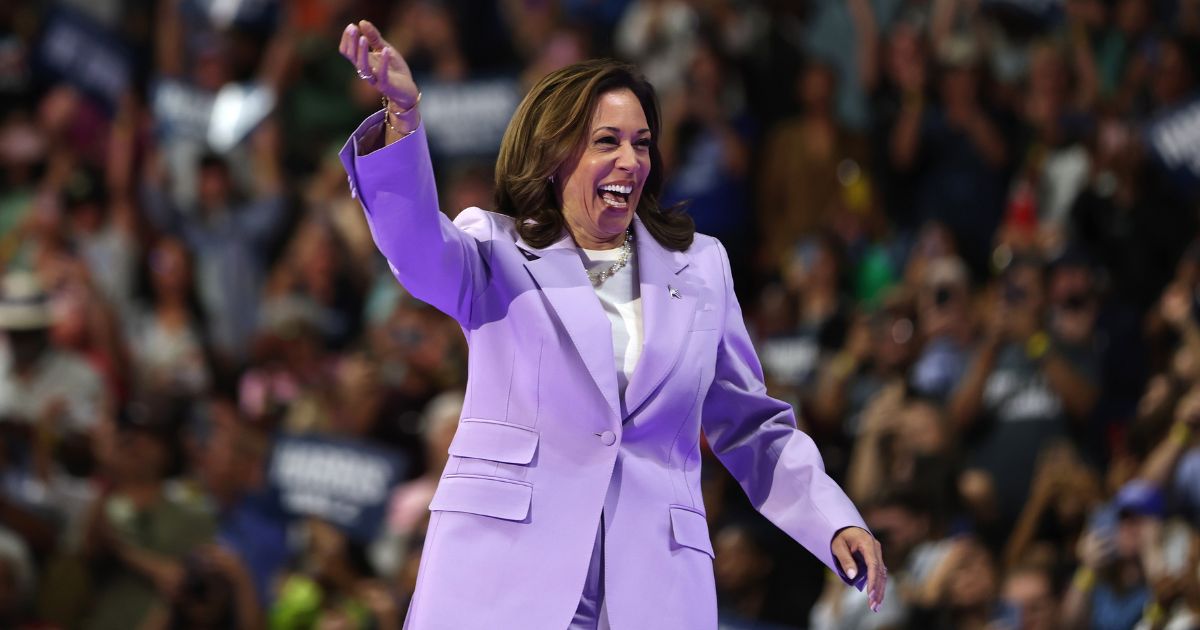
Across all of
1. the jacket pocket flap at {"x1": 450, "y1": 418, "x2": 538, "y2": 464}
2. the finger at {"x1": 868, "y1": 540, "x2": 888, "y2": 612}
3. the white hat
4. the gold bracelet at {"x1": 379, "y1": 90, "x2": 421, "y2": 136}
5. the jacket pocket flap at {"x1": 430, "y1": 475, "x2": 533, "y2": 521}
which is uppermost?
the gold bracelet at {"x1": 379, "y1": 90, "x2": 421, "y2": 136}

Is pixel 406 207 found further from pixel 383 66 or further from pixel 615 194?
pixel 615 194

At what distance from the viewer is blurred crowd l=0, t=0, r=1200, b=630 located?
5707 millimetres

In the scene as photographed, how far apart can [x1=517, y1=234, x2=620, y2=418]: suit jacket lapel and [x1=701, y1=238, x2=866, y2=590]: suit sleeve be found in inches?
10.8

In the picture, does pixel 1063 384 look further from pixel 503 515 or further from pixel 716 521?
pixel 503 515

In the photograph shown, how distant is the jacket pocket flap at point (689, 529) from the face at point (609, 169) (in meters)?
0.46

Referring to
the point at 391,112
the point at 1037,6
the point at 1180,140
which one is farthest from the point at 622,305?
the point at 1037,6

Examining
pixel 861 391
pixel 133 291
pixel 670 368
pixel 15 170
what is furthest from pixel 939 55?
pixel 670 368

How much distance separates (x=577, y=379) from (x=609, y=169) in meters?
0.35

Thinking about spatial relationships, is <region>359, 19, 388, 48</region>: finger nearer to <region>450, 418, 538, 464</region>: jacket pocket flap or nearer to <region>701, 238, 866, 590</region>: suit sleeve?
<region>450, 418, 538, 464</region>: jacket pocket flap

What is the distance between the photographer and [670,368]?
274 cm

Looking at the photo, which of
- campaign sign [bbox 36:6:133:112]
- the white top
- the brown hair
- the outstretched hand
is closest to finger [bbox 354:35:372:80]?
the outstretched hand

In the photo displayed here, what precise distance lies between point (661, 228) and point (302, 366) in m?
5.00

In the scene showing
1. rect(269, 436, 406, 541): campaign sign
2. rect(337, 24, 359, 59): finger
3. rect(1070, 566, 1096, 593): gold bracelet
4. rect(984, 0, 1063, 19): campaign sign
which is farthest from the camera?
rect(984, 0, 1063, 19): campaign sign

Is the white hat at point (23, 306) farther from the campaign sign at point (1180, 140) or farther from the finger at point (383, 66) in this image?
the finger at point (383, 66)
